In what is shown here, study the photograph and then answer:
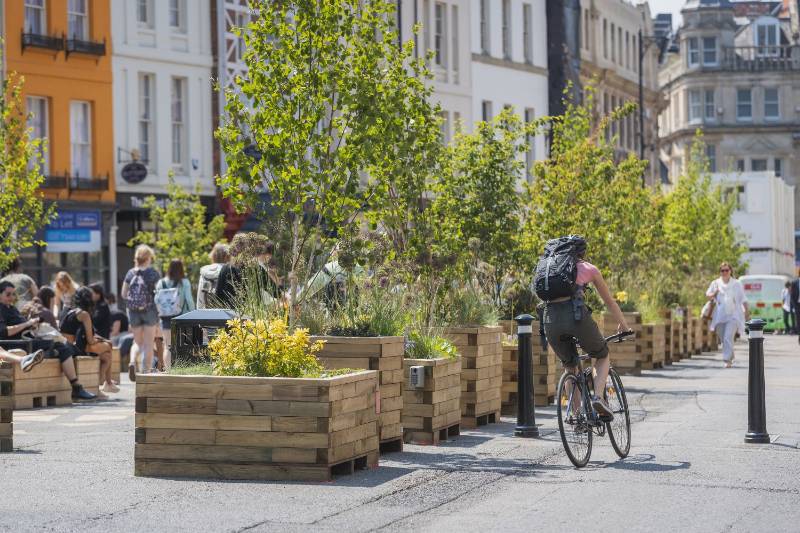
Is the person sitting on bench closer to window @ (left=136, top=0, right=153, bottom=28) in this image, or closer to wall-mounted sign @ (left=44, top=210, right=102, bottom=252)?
wall-mounted sign @ (left=44, top=210, right=102, bottom=252)

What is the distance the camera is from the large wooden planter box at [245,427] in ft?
37.1

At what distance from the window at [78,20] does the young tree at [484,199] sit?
19832mm

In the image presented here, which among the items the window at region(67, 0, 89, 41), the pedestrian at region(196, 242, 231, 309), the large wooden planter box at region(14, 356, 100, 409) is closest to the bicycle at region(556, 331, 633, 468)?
the pedestrian at region(196, 242, 231, 309)

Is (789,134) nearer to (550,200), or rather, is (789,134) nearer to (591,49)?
(591,49)

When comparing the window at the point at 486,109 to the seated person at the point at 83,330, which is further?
the window at the point at 486,109

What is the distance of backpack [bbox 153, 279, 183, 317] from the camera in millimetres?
22719

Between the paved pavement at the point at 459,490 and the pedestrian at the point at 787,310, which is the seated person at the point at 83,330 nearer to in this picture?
the paved pavement at the point at 459,490

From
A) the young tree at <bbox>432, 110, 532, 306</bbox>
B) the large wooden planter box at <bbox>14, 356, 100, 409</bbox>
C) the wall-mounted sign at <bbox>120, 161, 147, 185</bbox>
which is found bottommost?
the large wooden planter box at <bbox>14, 356, 100, 409</bbox>

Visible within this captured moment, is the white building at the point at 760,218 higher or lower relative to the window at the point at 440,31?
lower

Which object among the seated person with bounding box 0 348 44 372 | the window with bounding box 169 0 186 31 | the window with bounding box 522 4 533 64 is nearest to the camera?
the seated person with bounding box 0 348 44 372

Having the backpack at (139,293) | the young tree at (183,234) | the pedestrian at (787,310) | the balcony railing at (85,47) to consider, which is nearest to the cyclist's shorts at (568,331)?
the backpack at (139,293)

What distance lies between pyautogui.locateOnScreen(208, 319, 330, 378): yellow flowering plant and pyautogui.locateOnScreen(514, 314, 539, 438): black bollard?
3.14 m

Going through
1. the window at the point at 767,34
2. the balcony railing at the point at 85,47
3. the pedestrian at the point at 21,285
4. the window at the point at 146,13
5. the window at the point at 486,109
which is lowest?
the pedestrian at the point at 21,285

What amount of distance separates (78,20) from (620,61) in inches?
1680
